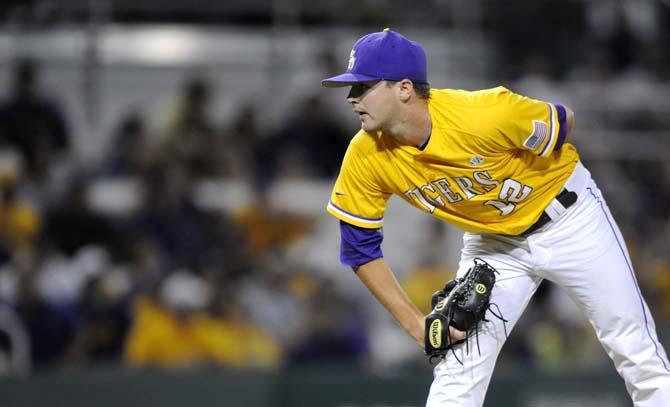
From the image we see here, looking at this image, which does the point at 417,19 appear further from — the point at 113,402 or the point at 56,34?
the point at 113,402

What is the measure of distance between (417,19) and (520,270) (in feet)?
20.2

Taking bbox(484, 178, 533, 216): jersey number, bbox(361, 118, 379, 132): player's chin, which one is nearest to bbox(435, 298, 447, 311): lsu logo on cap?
bbox(484, 178, 533, 216): jersey number

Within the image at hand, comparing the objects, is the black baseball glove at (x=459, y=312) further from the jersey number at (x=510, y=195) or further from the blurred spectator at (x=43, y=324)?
the blurred spectator at (x=43, y=324)

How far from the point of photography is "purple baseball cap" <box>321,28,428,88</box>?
4.45 meters

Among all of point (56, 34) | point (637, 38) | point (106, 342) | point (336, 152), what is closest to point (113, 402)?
Answer: point (106, 342)

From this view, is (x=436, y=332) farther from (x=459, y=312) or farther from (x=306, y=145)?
(x=306, y=145)

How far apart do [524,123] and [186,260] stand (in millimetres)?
4183

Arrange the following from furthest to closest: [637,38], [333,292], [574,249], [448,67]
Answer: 1. [637,38]
2. [448,67]
3. [333,292]
4. [574,249]

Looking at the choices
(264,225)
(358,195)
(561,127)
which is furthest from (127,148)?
(561,127)

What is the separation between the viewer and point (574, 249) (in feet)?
15.5

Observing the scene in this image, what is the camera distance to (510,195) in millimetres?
4707

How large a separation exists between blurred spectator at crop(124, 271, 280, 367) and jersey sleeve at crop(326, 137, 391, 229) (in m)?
3.33

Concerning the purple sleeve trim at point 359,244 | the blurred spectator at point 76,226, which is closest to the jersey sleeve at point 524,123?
the purple sleeve trim at point 359,244

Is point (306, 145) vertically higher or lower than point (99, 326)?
higher
